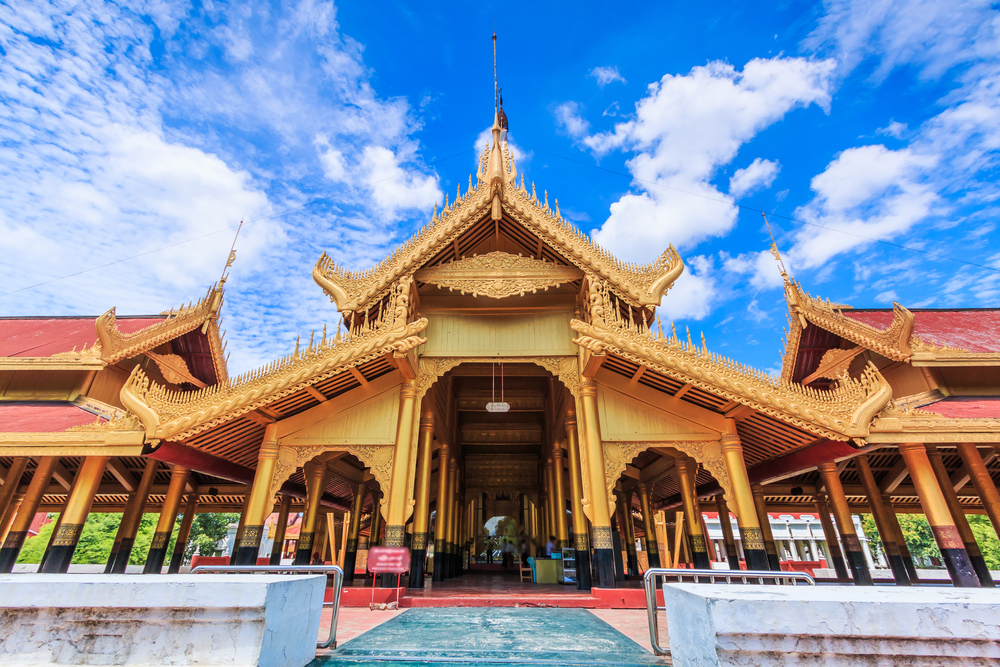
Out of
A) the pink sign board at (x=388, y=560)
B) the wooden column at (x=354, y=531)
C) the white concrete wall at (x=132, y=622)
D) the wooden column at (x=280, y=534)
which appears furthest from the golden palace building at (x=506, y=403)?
the white concrete wall at (x=132, y=622)

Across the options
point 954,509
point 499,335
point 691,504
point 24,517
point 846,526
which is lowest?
point 846,526

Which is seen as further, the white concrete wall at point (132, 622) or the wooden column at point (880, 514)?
the wooden column at point (880, 514)

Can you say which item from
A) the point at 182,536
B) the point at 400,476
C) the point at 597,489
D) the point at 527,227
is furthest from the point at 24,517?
the point at 527,227

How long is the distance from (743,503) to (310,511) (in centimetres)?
926

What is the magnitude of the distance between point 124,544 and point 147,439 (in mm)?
4430

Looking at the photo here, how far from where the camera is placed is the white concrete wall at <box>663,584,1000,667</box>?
187 centimetres

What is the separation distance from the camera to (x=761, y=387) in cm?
742

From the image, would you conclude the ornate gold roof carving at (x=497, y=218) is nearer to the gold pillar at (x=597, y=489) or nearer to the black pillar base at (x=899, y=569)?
the gold pillar at (x=597, y=489)

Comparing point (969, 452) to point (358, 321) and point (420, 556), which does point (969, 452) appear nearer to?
point (420, 556)

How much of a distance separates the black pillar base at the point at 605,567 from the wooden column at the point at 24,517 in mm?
10307

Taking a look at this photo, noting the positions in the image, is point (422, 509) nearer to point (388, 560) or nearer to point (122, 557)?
point (388, 560)

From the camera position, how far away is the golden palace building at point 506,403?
7426 mm

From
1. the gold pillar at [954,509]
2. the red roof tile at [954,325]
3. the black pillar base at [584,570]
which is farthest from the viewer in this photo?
the red roof tile at [954,325]

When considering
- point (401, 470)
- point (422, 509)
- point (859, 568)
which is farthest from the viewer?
point (422, 509)
